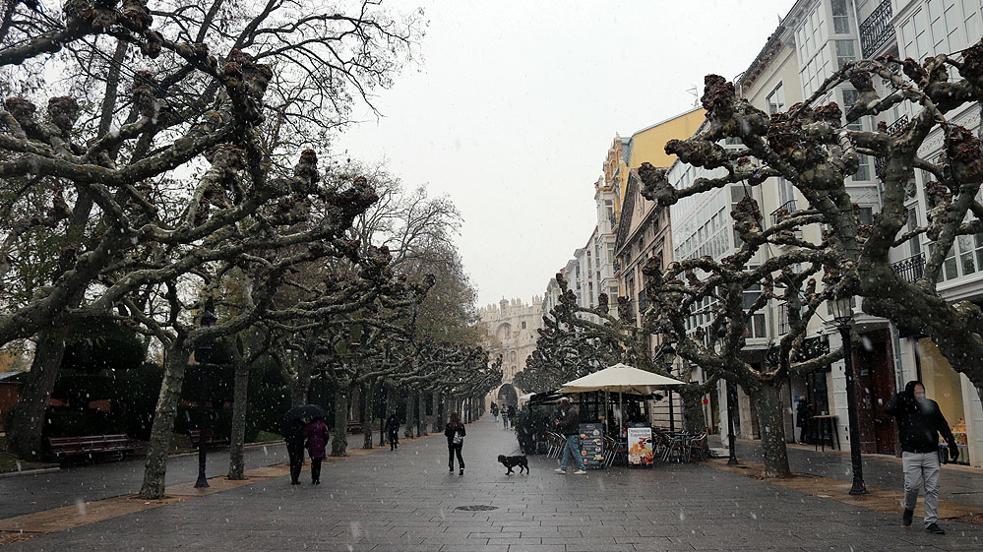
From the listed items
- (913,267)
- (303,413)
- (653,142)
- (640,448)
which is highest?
(653,142)

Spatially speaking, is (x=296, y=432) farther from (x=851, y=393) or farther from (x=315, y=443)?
(x=851, y=393)

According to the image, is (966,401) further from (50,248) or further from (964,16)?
(50,248)

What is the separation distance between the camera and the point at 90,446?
70.8 ft

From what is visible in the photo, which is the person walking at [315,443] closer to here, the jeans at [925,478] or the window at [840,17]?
the jeans at [925,478]

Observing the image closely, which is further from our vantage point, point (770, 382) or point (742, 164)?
point (770, 382)

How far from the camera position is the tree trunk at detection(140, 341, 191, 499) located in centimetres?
1363

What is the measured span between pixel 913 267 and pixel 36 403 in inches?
939

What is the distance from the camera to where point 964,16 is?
16.8m

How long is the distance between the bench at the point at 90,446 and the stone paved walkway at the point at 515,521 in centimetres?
765

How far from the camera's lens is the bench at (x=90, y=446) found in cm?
2066

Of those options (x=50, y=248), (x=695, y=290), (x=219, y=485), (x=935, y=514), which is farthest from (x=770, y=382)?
(x=50, y=248)

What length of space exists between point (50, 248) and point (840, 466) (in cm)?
1967

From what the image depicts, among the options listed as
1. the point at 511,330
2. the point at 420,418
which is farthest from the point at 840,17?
the point at 511,330

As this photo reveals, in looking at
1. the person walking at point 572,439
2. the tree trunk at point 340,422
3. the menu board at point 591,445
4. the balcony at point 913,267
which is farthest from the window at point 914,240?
the tree trunk at point 340,422
